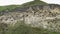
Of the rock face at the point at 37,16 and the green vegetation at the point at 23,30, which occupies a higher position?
the rock face at the point at 37,16

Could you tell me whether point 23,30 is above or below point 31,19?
below

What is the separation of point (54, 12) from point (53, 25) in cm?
32

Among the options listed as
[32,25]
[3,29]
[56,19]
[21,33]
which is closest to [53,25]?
[56,19]

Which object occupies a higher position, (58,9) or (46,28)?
(58,9)

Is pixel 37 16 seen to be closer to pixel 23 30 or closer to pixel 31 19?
pixel 31 19

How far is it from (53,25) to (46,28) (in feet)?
0.49

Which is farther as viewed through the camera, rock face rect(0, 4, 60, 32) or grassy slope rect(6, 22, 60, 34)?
rock face rect(0, 4, 60, 32)

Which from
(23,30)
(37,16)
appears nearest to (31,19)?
(37,16)

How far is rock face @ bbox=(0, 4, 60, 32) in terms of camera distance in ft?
12.1

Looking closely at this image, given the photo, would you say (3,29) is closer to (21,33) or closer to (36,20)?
(21,33)

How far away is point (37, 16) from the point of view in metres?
3.80

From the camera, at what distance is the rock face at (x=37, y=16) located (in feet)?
12.1

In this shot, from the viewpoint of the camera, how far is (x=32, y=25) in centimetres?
364

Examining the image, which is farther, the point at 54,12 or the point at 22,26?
the point at 54,12
